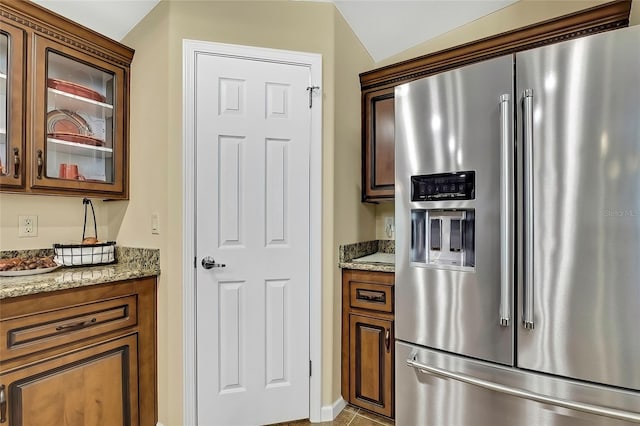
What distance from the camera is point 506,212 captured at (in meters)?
1.24

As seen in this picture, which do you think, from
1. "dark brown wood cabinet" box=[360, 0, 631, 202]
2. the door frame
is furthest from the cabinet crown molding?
the door frame

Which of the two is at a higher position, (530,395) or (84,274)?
(84,274)

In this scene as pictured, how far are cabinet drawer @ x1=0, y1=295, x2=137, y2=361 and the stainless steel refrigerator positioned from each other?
1414 millimetres

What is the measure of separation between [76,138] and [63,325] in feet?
3.45

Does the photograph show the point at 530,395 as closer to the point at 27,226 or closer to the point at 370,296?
the point at 370,296

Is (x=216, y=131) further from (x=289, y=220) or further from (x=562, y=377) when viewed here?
(x=562, y=377)

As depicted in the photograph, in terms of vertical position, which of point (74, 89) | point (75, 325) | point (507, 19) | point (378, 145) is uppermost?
point (507, 19)

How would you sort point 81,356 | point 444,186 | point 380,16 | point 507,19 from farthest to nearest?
1. point 380,16
2. point 507,19
3. point 81,356
4. point 444,186

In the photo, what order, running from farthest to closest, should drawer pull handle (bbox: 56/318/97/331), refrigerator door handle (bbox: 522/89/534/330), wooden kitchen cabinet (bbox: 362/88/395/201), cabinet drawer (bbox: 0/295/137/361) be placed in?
1. wooden kitchen cabinet (bbox: 362/88/395/201)
2. drawer pull handle (bbox: 56/318/97/331)
3. cabinet drawer (bbox: 0/295/137/361)
4. refrigerator door handle (bbox: 522/89/534/330)

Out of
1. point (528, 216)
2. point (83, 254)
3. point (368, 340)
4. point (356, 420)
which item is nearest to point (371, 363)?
point (368, 340)

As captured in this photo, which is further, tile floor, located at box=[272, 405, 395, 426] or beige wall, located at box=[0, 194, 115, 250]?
tile floor, located at box=[272, 405, 395, 426]

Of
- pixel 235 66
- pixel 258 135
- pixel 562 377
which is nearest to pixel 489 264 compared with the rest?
pixel 562 377

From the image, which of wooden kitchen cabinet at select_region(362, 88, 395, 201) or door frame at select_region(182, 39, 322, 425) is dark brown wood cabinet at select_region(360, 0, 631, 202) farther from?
door frame at select_region(182, 39, 322, 425)

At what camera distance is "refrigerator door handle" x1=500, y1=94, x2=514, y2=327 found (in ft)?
4.08
